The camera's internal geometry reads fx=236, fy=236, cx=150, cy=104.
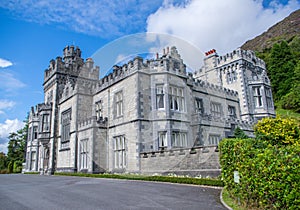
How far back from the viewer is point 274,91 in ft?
145

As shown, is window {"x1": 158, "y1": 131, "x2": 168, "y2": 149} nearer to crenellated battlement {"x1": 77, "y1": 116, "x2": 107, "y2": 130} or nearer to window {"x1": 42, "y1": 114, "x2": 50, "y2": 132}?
crenellated battlement {"x1": 77, "y1": 116, "x2": 107, "y2": 130}

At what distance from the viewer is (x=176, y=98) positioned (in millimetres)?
17656

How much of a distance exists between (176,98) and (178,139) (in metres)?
3.08

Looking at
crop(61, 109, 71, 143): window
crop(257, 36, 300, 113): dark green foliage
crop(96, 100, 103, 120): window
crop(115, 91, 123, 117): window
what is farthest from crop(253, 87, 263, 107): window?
crop(61, 109, 71, 143): window

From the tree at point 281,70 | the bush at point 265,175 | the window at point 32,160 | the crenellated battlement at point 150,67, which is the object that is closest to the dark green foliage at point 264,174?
the bush at point 265,175

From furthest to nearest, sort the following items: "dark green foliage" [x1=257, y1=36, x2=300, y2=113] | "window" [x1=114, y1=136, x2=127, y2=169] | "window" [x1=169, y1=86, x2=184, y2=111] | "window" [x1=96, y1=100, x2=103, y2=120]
Result: "dark green foliage" [x1=257, y1=36, x2=300, y2=113]
"window" [x1=96, y1=100, x2=103, y2=120]
"window" [x1=169, y1=86, x2=184, y2=111]
"window" [x1=114, y1=136, x2=127, y2=169]

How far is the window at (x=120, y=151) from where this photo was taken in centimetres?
1709

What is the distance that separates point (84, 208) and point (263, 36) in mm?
120228

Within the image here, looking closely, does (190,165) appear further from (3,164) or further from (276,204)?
(3,164)

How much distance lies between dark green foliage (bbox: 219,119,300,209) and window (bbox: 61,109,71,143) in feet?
63.1

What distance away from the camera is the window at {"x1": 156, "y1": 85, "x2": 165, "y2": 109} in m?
16.9

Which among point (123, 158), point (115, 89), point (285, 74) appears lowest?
point (123, 158)

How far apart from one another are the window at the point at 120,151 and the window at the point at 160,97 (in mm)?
3585

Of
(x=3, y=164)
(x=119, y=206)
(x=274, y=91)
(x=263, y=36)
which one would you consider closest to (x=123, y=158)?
(x=119, y=206)
